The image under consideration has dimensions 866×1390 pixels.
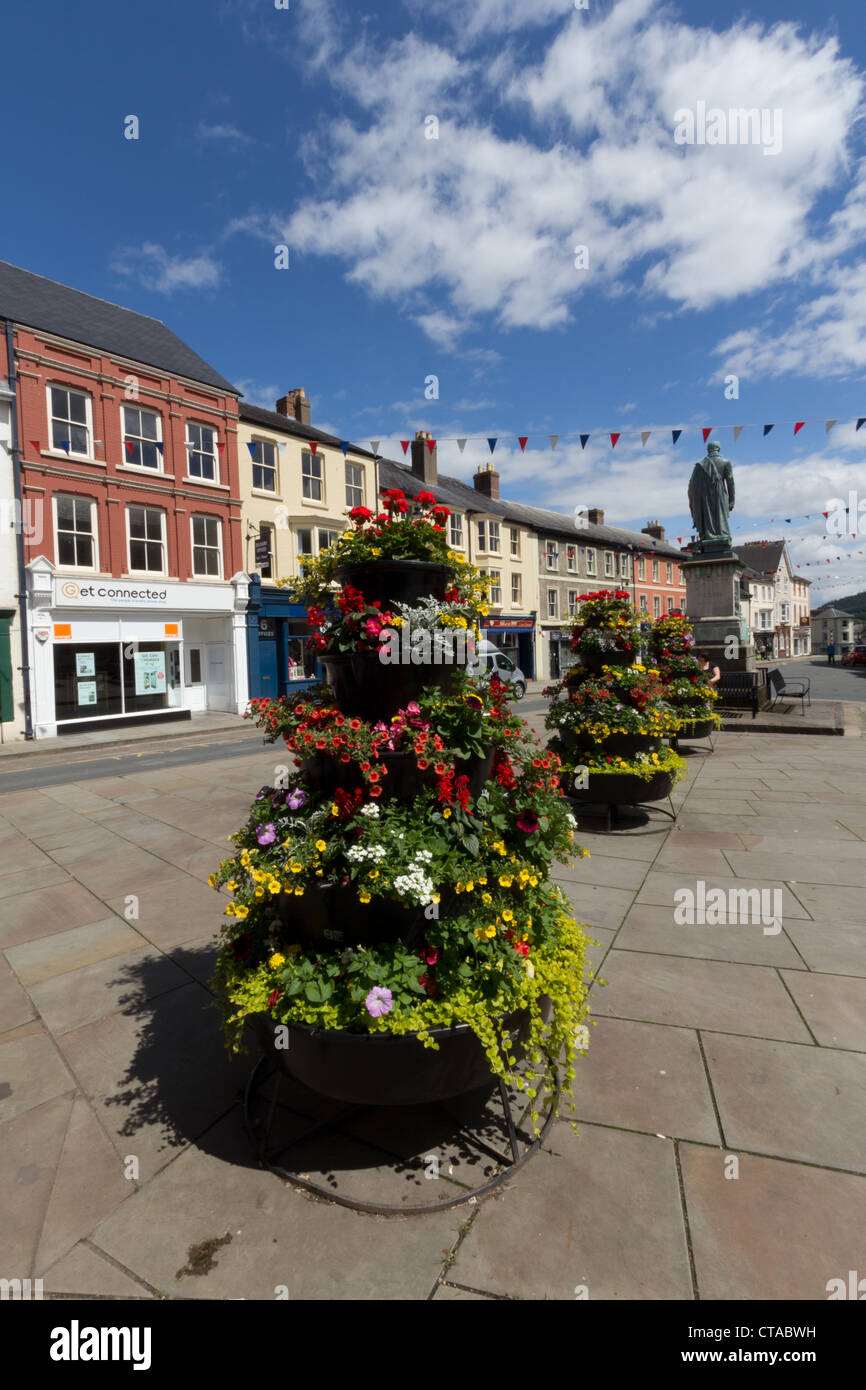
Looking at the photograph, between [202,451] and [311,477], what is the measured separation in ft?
14.4

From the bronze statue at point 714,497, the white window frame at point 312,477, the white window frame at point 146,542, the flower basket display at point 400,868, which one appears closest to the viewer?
the flower basket display at point 400,868

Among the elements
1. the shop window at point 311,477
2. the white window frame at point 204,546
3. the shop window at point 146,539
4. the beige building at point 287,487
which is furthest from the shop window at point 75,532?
the shop window at point 311,477

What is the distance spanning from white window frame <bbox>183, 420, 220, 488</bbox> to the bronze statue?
1412 centimetres

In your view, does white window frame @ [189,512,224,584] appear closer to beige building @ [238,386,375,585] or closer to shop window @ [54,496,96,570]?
beige building @ [238,386,375,585]

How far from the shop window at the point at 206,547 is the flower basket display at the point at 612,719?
51.7 ft

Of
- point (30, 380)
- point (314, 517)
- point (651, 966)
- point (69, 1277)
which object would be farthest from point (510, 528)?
point (69, 1277)

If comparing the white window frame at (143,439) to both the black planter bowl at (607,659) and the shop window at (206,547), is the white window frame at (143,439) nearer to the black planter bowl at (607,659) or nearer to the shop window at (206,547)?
the shop window at (206,547)

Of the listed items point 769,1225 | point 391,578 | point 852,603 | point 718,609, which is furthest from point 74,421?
point 852,603

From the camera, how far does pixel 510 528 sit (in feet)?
109

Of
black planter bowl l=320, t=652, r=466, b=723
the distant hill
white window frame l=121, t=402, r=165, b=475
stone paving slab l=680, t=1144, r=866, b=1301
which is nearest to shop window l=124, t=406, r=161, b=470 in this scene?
white window frame l=121, t=402, r=165, b=475

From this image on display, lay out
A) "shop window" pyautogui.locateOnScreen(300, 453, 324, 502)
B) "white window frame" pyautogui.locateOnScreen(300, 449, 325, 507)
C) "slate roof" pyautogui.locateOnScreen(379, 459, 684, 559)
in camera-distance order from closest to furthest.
Answer: "white window frame" pyautogui.locateOnScreen(300, 449, 325, 507)
"shop window" pyautogui.locateOnScreen(300, 453, 324, 502)
"slate roof" pyautogui.locateOnScreen(379, 459, 684, 559)

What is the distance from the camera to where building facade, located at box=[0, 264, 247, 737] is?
53.5 feet

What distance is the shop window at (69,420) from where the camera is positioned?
16688mm
